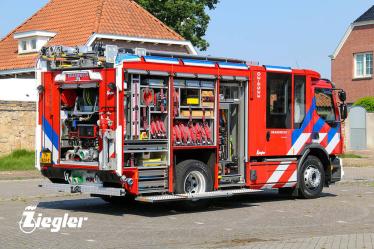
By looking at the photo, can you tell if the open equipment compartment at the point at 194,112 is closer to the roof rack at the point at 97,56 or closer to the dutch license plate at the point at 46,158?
the roof rack at the point at 97,56

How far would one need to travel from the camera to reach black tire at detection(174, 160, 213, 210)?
563 inches

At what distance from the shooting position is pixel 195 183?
14.8 meters

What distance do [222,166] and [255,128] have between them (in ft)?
3.69

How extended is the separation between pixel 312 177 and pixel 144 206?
160 inches

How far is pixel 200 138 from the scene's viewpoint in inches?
585

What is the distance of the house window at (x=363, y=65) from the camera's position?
49562mm

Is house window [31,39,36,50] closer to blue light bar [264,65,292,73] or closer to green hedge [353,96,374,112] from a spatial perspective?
green hedge [353,96,374,112]

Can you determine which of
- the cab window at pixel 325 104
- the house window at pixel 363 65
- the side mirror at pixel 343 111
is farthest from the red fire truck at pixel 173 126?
the house window at pixel 363 65

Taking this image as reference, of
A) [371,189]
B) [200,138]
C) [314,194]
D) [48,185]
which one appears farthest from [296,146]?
[48,185]

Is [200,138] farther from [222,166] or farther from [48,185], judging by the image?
[48,185]

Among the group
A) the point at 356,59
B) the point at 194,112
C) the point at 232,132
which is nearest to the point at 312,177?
the point at 232,132

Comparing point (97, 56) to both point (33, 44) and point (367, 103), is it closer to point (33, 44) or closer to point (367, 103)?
point (33, 44)

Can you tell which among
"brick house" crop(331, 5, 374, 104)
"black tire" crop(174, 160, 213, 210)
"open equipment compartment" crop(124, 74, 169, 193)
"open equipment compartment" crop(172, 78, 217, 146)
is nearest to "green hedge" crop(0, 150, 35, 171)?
"black tire" crop(174, 160, 213, 210)

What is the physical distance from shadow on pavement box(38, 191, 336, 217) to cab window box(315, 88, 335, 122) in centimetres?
209
